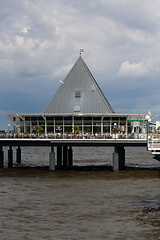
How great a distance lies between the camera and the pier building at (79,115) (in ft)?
219

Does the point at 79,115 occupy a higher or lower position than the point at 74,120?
higher

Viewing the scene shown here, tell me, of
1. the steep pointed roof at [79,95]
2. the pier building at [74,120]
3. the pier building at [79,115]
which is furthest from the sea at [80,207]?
the steep pointed roof at [79,95]

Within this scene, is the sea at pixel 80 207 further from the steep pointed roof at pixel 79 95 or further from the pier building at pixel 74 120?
the steep pointed roof at pixel 79 95

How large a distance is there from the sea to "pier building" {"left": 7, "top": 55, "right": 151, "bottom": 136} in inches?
808

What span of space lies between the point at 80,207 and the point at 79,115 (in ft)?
124

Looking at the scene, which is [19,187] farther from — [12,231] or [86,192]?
[12,231]

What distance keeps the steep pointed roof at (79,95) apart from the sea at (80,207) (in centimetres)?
2538

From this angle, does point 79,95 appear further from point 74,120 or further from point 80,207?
point 80,207

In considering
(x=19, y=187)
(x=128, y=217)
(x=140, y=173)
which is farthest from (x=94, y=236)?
(x=140, y=173)

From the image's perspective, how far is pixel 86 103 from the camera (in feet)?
233

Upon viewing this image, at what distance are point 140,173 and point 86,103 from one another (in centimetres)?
2376

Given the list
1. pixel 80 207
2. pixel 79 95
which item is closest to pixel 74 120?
pixel 79 95

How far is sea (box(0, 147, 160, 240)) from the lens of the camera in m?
22.9

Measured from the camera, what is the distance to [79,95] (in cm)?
7188
